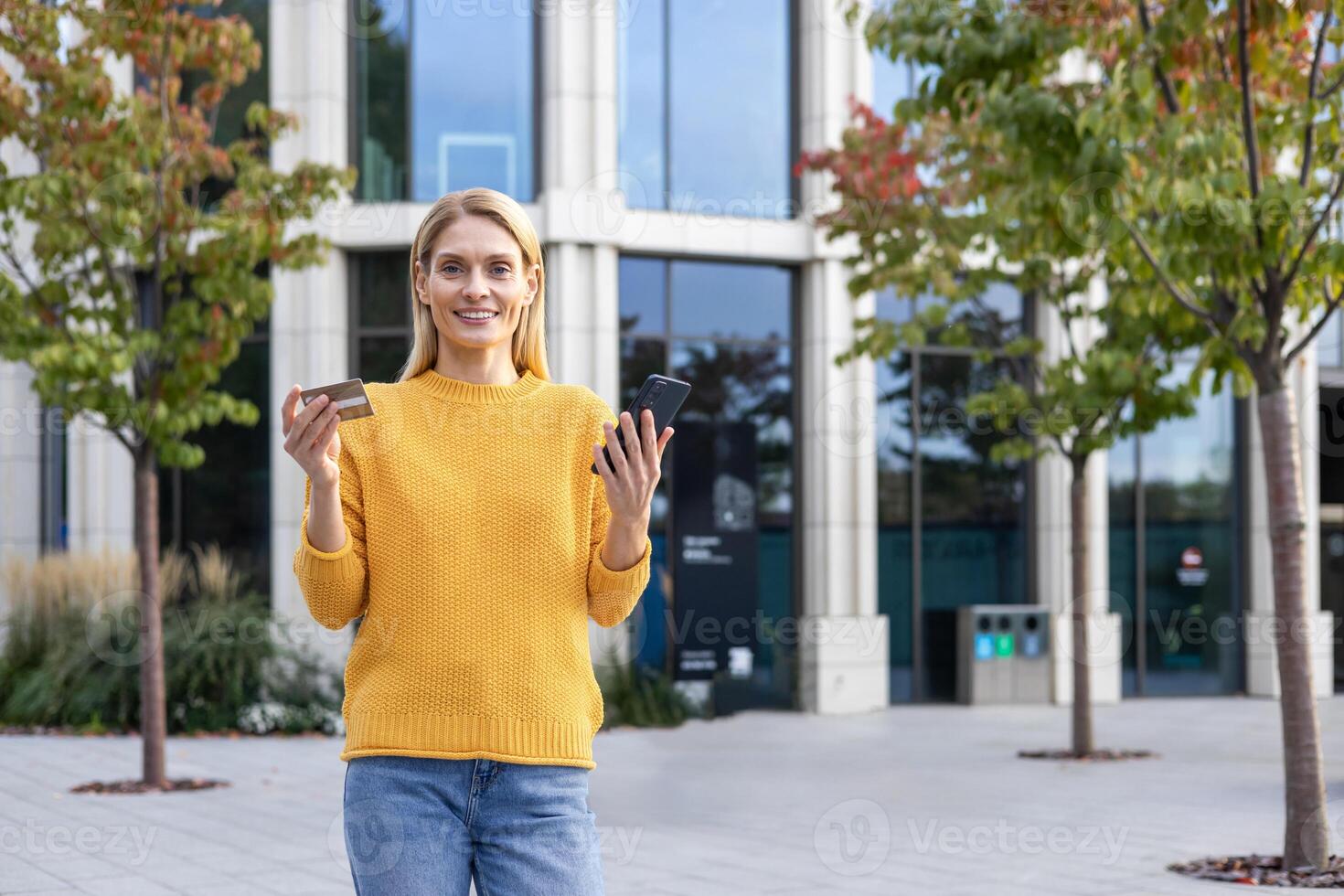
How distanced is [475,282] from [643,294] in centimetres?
1396

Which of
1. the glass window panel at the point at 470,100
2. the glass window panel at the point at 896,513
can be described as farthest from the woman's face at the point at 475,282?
the glass window panel at the point at 896,513

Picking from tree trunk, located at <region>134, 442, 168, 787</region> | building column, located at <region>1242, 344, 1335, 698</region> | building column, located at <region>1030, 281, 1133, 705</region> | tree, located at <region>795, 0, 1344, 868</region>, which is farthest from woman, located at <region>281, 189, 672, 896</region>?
building column, located at <region>1242, 344, 1335, 698</region>

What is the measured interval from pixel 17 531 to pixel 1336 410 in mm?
15890

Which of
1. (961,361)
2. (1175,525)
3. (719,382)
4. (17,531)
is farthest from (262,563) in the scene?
(1175,525)

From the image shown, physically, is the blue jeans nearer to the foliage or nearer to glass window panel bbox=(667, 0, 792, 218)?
the foliage

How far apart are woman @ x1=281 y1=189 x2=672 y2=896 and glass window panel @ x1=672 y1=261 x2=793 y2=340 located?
13.9m

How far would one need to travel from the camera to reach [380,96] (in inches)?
640

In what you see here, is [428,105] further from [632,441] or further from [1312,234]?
[632,441]

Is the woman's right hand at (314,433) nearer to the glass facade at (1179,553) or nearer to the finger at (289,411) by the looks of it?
the finger at (289,411)

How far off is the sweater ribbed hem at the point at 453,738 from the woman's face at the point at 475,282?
668 millimetres

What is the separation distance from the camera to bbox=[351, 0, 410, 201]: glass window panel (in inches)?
637

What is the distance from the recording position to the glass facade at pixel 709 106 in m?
16.7

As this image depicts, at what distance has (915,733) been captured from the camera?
48.8 ft

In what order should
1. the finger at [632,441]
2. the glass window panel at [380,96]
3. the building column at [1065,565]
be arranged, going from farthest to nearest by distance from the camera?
the building column at [1065,565] < the glass window panel at [380,96] < the finger at [632,441]
